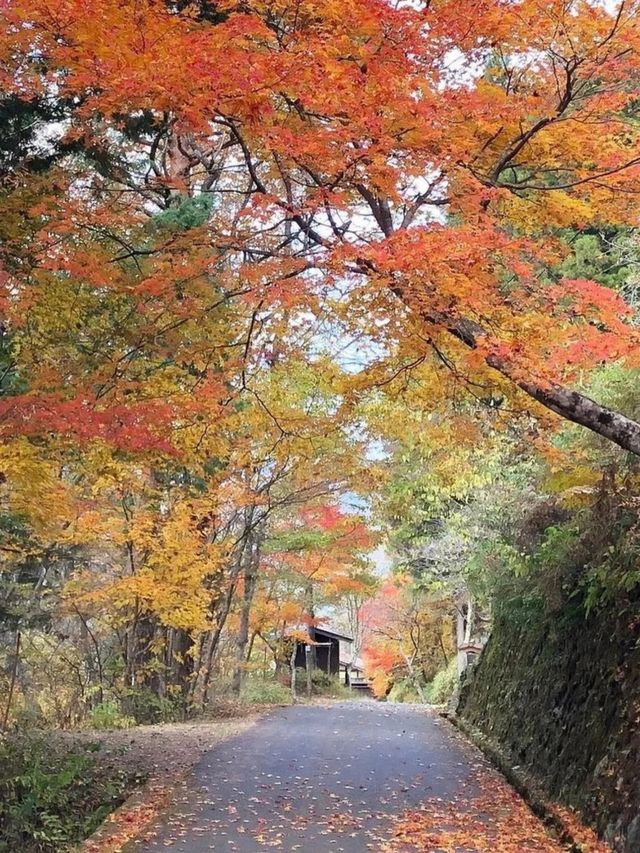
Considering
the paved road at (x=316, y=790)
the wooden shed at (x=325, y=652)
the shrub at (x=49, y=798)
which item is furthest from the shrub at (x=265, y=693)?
the shrub at (x=49, y=798)

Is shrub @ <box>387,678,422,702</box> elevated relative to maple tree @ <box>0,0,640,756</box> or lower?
lower

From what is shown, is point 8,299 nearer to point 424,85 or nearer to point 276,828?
point 424,85

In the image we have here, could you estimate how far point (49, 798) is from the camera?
8219 millimetres

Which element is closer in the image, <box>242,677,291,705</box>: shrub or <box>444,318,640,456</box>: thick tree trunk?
<box>444,318,640,456</box>: thick tree trunk

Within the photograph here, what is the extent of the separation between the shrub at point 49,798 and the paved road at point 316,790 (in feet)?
3.13

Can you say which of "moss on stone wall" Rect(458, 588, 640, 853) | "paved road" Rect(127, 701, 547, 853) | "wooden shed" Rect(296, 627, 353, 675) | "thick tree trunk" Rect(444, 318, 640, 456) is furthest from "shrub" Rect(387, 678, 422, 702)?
"thick tree trunk" Rect(444, 318, 640, 456)

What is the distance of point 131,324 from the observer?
29.3 feet

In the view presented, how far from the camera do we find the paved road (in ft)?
22.5

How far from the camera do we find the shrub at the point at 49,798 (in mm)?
7645

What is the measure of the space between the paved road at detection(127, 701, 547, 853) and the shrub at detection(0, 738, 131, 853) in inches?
37.6

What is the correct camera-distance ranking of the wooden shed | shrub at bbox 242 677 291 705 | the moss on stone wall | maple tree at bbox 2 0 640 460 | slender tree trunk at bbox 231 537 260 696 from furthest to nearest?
the wooden shed → shrub at bbox 242 677 291 705 → slender tree trunk at bbox 231 537 260 696 → maple tree at bbox 2 0 640 460 → the moss on stone wall

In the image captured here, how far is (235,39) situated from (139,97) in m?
Result: 1.02

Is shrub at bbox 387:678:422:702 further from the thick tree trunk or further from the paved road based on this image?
the thick tree trunk

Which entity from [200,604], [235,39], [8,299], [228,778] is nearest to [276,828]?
[228,778]
